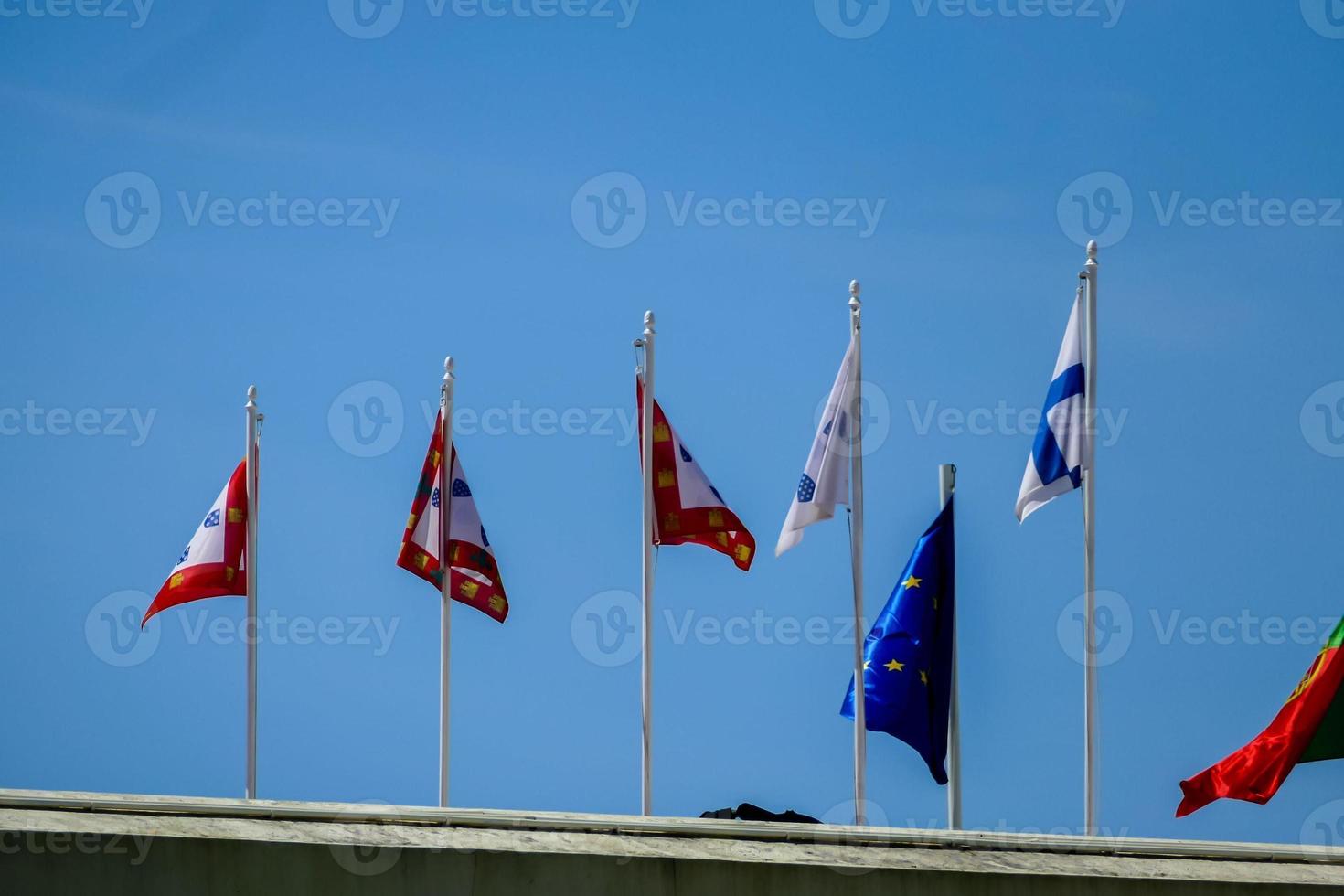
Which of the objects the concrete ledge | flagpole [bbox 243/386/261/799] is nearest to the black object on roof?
the concrete ledge

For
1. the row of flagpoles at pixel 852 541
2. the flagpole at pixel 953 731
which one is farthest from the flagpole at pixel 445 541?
the flagpole at pixel 953 731

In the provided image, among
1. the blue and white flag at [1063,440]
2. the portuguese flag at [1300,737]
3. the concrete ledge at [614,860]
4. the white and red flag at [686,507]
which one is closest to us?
the concrete ledge at [614,860]

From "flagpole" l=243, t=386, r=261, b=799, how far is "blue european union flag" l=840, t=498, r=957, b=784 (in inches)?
229

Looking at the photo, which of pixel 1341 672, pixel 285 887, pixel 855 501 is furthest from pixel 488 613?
pixel 1341 672

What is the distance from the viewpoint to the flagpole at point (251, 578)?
672 inches

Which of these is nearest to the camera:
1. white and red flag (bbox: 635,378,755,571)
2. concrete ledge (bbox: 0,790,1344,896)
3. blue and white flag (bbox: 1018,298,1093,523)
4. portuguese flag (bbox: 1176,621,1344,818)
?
concrete ledge (bbox: 0,790,1344,896)

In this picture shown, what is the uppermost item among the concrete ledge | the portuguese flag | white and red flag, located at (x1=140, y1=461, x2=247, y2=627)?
white and red flag, located at (x1=140, y1=461, x2=247, y2=627)

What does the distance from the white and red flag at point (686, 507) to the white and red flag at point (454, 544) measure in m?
1.94

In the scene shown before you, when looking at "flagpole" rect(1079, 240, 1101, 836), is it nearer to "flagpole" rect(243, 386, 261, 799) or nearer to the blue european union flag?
the blue european union flag

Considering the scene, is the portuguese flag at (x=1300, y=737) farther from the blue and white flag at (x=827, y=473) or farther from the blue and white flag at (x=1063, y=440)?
the blue and white flag at (x=827, y=473)

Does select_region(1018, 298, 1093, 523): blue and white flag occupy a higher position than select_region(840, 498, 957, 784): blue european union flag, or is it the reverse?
select_region(1018, 298, 1093, 523): blue and white flag

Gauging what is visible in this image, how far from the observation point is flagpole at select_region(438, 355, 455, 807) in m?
17.0

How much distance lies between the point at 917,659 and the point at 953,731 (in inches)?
29.9

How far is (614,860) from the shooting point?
12539 mm
